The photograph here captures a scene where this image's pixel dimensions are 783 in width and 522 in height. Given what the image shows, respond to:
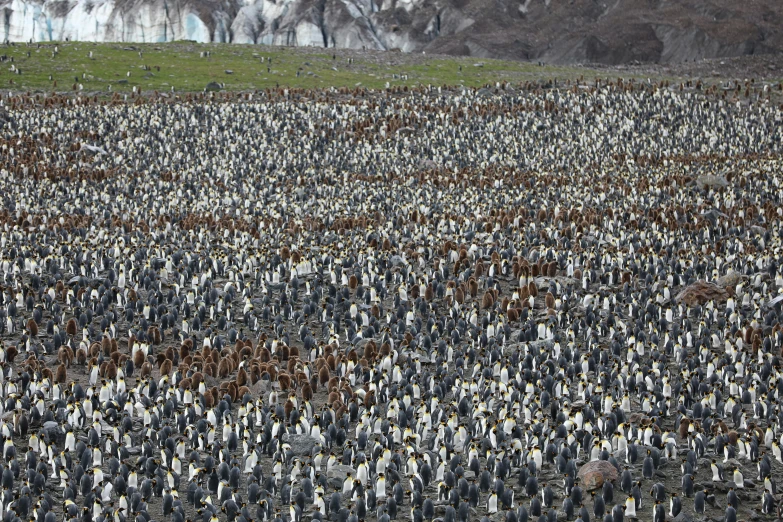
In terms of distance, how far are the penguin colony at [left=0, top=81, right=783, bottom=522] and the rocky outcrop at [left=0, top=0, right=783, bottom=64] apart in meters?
35.3

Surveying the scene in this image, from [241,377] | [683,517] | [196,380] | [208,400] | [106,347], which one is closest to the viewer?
[683,517]

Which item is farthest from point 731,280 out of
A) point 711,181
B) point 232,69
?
point 232,69

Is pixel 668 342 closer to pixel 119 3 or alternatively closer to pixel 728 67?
pixel 728 67

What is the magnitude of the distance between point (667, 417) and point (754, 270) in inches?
382

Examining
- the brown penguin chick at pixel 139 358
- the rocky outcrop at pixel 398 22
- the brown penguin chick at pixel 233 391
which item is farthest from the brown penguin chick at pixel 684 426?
the rocky outcrop at pixel 398 22

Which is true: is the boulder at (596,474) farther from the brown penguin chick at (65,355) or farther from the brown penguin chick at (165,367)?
the brown penguin chick at (65,355)

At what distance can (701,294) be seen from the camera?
20.3 meters

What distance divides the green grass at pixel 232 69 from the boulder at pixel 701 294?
31962 millimetres

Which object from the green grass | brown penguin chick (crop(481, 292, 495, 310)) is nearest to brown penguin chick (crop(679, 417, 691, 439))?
brown penguin chick (crop(481, 292, 495, 310))

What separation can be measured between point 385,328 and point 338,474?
235 inches

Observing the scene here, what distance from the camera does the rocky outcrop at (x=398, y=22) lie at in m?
71.9

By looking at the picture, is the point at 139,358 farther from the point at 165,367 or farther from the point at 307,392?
the point at 307,392

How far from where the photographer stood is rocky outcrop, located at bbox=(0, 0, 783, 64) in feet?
236

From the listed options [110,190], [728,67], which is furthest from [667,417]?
[728,67]
